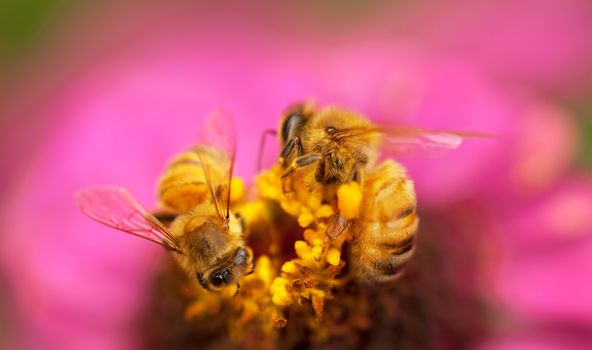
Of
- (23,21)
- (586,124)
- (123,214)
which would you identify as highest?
(123,214)

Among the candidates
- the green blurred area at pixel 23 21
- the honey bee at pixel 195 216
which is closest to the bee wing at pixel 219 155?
the honey bee at pixel 195 216

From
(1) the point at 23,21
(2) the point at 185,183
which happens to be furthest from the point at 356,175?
(1) the point at 23,21

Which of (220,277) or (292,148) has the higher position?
(292,148)

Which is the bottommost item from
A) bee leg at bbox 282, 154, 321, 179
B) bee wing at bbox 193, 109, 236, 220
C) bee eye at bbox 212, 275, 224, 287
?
bee eye at bbox 212, 275, 224, 287

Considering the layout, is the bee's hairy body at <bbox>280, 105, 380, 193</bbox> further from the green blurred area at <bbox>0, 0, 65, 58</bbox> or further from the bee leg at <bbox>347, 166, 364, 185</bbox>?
the green blurred area at <bbox>0, 0, 65, 58</bbox>

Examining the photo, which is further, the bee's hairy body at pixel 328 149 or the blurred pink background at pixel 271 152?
the blurred pink background at pixel 271 152

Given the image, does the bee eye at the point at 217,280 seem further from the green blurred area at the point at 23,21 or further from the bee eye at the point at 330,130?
the green blurred area at the point at 23,21

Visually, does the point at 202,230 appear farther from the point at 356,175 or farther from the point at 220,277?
the point at 356,175

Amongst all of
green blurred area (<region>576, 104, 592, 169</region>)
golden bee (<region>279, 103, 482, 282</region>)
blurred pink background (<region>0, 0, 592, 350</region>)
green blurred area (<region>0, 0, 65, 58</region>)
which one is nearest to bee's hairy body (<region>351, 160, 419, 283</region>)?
golden bee (<region>279, 103, 482, 282</region>)
